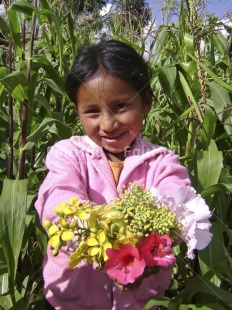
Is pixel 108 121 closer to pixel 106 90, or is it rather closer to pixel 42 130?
pixel 106 90

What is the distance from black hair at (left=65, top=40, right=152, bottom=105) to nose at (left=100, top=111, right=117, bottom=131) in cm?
9

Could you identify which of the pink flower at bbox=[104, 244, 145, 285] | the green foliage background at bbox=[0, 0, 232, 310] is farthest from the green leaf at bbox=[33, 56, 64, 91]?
the pink flower at bbox=[104, 244, 145, 285]

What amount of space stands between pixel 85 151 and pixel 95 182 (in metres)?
0.08

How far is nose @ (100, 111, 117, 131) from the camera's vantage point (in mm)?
971

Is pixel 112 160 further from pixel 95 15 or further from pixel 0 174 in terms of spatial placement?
pixel 95 15

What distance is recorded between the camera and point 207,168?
1155mm

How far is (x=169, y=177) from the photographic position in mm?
1007

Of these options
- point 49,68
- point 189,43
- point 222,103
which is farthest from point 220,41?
point 49,68

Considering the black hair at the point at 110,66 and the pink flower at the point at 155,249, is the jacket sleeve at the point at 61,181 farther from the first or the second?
the pink flower at the point at 155,249

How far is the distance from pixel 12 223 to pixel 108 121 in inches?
13.0

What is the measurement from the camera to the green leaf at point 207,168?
115cm

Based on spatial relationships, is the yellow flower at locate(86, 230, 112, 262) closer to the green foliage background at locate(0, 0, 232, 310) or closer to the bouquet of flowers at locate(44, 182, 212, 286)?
the bouquet of flowers at locate(44, 182, 212, 286)

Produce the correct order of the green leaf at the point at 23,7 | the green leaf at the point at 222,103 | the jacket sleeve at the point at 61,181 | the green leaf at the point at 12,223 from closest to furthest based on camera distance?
1. the jacket sleeve at the point at 61,181
2. the green leaf at the point at 12,223
3. the green leaf at the point at 23,7
4. the green leaf at the point at 222,103

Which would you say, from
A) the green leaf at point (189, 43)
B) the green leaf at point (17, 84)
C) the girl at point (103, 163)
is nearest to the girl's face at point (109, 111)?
the girl at point (103, 163)
